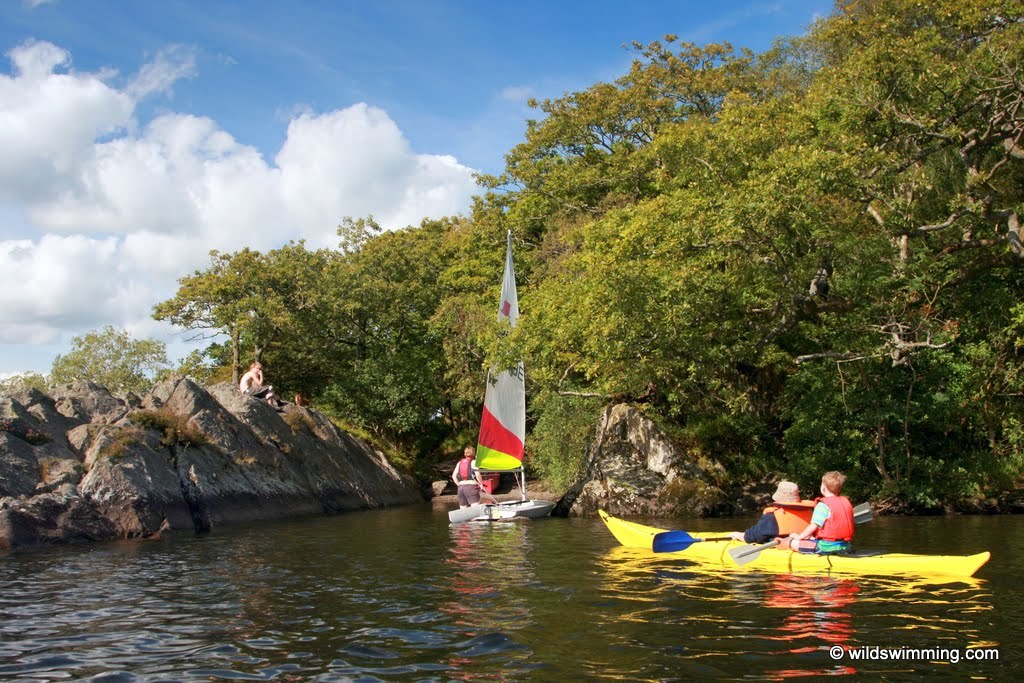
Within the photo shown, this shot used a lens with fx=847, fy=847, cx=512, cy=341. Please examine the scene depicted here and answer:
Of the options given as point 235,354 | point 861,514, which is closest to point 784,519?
point 861,514

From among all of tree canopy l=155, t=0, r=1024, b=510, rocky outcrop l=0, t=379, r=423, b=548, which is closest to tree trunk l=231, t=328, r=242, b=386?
rocky outcrop l=0, t=379, r=423, b=548

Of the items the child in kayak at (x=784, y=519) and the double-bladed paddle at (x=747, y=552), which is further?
the child in kayak at (x=784, y=519)

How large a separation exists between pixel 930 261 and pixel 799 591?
13.9 meters

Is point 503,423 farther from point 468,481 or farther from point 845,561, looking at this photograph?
point 845,561

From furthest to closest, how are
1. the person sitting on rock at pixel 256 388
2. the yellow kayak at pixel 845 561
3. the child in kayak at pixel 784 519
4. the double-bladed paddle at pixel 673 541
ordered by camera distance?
the person sitting on rock at pixel 256 388 < the double-bladed paddle at pixel 673 541 < the child in kayak at pixel 784 519 < the yellow kayak at pixel 845 561

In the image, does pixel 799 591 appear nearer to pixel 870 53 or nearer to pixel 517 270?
pixel 870 53

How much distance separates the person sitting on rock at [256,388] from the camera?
2852cm

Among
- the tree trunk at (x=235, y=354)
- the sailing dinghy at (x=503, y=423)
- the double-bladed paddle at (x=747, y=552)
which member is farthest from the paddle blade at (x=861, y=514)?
the tree trunk at (x=235, y=354)

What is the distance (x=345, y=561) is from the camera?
46.5ft

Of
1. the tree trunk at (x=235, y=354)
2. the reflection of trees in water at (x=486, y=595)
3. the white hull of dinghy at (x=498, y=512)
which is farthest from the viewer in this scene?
the tree trunk at (x=235, y=354)

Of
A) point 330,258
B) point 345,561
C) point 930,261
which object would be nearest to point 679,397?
point 930,261

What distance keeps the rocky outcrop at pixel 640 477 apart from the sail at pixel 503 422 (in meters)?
2.02

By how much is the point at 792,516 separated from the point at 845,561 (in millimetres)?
1248

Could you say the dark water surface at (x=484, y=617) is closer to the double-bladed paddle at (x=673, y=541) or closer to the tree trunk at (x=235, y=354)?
the double-bladed paddle at (x=673, y=541)
